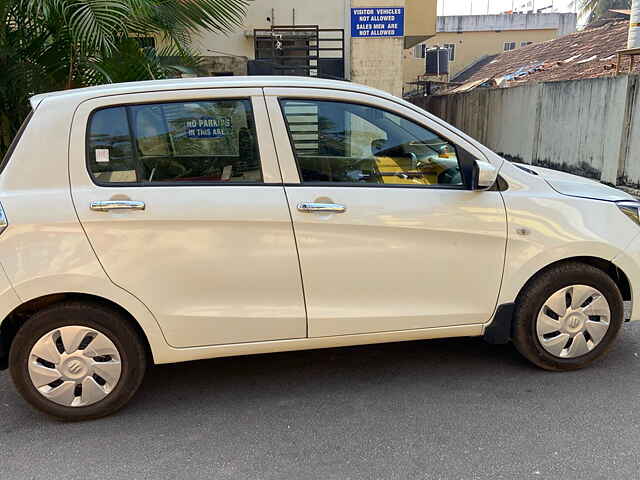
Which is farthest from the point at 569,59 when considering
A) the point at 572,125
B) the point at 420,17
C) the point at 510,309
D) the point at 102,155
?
the point at 102,155

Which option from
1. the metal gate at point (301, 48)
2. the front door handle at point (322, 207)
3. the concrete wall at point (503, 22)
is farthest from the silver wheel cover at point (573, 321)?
the concrete wall at point (503, 22)

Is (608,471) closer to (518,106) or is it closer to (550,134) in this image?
(550,134)

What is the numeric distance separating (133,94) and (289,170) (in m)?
0.91

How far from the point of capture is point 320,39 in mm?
11625

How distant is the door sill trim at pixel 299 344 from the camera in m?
3.06

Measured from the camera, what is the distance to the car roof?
296cm

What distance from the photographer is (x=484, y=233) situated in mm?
3154

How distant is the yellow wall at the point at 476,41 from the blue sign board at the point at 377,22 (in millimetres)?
25391

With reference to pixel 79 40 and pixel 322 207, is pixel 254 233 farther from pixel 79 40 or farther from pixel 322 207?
pixel 79 40

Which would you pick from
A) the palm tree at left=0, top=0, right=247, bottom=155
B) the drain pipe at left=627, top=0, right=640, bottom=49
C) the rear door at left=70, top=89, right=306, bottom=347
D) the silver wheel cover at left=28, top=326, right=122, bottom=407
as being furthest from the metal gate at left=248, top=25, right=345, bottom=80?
the silver wheel cover at left=28, top=326, right=122, bottom=407

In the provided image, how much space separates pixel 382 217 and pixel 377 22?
9548 millimetres

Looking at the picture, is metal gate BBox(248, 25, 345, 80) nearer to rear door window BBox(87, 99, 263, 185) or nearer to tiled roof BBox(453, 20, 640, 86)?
tiled roof BBox(453, 20, 640, 86)

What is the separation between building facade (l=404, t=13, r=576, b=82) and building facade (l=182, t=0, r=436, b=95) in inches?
959

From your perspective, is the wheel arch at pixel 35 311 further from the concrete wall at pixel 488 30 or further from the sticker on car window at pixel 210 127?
the concrete wall at pixel 488 30
